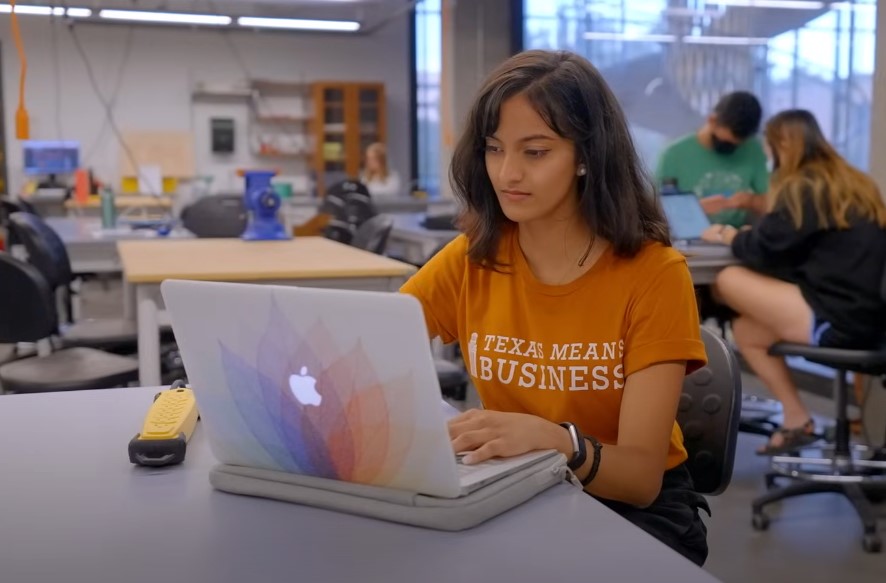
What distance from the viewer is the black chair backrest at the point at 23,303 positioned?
2.42 meters

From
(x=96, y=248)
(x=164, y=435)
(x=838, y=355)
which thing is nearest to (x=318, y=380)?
(x=164, y=435)

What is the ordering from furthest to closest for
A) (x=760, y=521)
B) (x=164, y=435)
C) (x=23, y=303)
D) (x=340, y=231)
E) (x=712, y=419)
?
(x=340, y=231) < (x=760, y=521) < (x=23, y=303) < (x=712, y=419) < (x=164, y=435)

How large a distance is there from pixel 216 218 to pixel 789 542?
3387 millimetres

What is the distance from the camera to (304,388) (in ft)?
2.88

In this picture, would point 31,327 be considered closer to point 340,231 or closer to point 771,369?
point 771,369

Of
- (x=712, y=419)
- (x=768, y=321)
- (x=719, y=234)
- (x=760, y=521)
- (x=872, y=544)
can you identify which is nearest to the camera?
(x=712, y=419)

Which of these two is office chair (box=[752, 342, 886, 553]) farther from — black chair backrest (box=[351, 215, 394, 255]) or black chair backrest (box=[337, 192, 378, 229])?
black chair backrest (box=[337, 192, 378, 229])

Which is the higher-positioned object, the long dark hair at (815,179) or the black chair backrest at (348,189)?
the long dark hair at (815,179)

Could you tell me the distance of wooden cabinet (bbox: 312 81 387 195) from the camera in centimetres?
1002

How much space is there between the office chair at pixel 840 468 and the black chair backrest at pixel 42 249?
2.44m

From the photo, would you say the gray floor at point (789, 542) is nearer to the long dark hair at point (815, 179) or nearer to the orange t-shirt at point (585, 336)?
the long dark hair at point (815, 179)

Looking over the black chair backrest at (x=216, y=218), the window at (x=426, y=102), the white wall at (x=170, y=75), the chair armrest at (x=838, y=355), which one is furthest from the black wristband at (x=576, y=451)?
the white wall at (x=170, y=75)

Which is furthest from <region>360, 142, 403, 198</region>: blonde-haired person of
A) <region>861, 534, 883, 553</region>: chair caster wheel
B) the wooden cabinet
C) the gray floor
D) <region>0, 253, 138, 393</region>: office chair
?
<region>861, 534, 883, 553</region>: chair caster wheel

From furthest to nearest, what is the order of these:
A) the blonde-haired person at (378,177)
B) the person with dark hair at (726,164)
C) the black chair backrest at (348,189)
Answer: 1. the blonde-haired person at (378,177)
2. the black chair backrest at (348,189)
3. the person with dark hair at (726,164)
